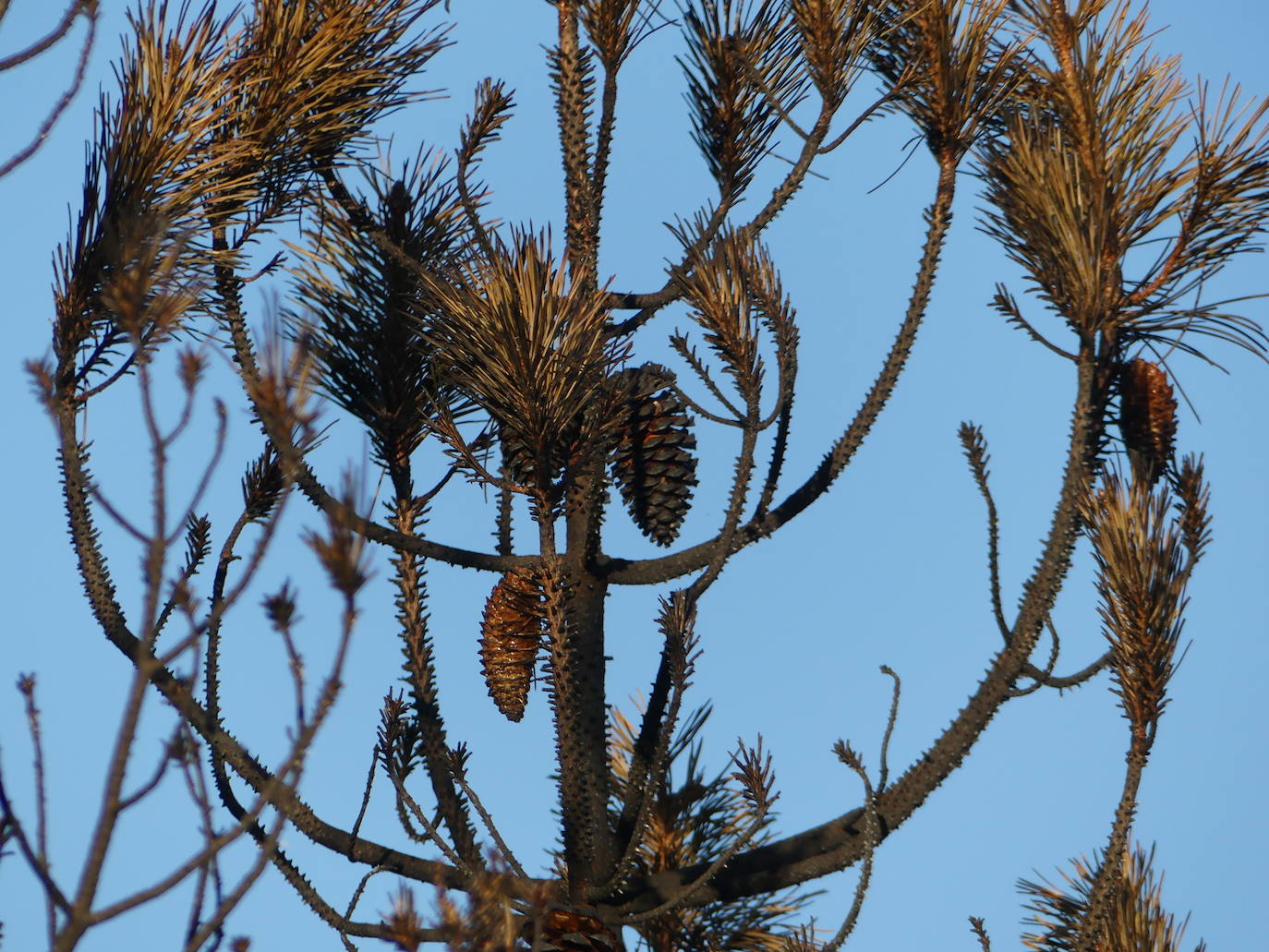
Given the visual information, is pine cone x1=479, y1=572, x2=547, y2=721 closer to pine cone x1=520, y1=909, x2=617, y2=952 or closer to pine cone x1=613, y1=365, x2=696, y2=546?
pine cone x1=613, y1=365, x2=696, y2=546

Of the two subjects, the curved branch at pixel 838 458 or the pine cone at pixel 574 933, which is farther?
the curved branch at pixel 838 458

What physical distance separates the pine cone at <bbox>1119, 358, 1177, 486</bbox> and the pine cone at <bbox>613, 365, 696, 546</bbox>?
2.21ft

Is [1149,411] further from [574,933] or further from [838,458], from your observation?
[574,933]

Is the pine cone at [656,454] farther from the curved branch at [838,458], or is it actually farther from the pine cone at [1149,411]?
the pine cone at [1149,411]

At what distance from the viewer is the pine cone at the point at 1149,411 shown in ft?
6.57

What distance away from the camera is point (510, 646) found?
2.02 metres

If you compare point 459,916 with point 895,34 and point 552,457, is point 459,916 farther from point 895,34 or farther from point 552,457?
point 895,34

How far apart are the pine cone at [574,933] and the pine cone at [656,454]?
0.59 meters

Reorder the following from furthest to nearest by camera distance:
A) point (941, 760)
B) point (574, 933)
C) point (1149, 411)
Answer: point (1149, 411)
point (941, 760)
point (574, 933)

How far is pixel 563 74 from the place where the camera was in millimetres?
2045

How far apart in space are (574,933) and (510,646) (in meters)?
0.46

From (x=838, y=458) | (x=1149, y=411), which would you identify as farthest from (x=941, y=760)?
(x=1149, y=411)

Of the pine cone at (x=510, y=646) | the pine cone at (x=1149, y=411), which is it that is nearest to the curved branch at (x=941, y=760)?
the pine cone at (x=1149, y=411)

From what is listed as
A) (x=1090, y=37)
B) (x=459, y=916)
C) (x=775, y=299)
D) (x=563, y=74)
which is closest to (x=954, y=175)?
(x=1090, y=37)
